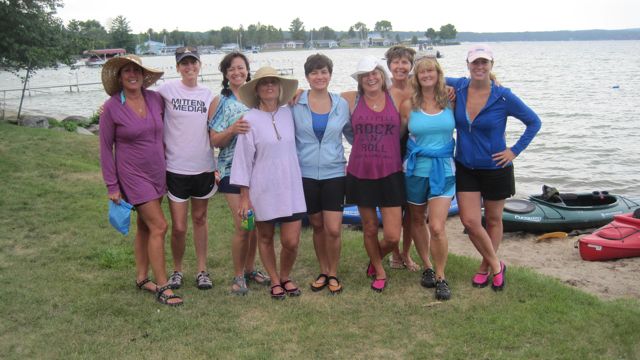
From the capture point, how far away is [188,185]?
5.19m

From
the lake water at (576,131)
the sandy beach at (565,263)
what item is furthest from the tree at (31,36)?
the sandy beach at (565,263)

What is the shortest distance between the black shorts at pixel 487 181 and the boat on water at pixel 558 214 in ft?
15.7

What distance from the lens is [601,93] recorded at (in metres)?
35.3

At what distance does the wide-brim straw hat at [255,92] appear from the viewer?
15.9 ft

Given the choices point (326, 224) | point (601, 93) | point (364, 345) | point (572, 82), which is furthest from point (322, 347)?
point (572, 82)

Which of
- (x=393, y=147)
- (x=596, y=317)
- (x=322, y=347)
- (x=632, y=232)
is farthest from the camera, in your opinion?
(x=632, y=232)

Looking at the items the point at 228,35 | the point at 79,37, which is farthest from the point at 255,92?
the point at 228,35

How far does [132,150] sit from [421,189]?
2.49m

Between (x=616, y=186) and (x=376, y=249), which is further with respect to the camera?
(x=616, y=186)

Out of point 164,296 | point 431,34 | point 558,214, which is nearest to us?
point 164,296

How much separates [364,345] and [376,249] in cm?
126

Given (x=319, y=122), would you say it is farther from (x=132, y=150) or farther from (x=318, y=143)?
(x=132, y=150)

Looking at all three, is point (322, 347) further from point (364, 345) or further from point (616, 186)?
point (616, 186)

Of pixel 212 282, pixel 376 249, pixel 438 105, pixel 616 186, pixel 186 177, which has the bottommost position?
pixel 616 186
